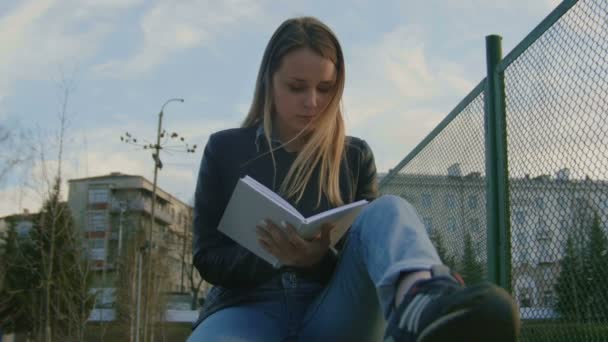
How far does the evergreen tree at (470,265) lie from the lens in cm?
314

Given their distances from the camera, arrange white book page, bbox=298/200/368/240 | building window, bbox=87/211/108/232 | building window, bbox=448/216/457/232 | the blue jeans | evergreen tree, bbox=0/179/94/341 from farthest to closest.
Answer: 1. building window, bbox=87/211/108/232
2. evergreen tree, bbox=0/179/94/341
3. building window, bbox=448/216/457/232
4. white book page, bbox=298/200/368/240
5. the blue jeans

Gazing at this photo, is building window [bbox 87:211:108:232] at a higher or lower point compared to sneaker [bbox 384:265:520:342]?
higher

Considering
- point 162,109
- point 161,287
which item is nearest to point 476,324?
point 162,109

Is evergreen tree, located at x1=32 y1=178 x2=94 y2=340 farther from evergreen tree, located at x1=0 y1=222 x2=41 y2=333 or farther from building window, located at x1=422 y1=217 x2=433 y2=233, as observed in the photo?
building window, located at x1=422 y1=217 x2=433 y2=233

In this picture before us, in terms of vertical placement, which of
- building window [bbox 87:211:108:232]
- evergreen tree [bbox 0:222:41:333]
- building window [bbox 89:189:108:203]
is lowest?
evergreen tree [bbox 0:222:41:333]

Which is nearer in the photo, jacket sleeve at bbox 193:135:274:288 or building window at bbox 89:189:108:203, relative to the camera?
jacket sleeve at bbox 193:135:274:288

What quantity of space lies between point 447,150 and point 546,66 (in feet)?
4.01

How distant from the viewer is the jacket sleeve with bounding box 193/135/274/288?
1976 millimetres

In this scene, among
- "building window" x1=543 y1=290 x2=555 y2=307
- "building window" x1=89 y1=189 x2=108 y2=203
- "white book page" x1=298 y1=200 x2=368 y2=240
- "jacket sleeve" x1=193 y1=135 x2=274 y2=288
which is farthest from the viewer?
"building window" x1=89 y1=189 x2=108 y2=203

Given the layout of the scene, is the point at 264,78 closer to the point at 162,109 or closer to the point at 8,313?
the point at 162,109

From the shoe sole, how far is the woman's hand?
0.70m

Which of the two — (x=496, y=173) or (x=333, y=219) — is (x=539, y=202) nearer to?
(x=496, y=173)

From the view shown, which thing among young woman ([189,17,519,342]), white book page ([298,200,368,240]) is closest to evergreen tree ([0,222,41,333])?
young woman ([189,17,519,342])

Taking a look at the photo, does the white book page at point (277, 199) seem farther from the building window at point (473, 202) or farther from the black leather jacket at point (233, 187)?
the building window at point (473, 202)
